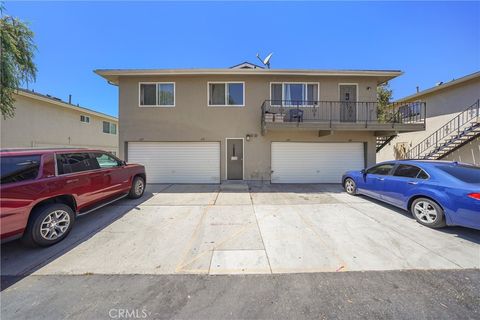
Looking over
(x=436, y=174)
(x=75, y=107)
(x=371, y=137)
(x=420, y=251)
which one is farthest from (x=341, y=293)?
(x=75, y=107)

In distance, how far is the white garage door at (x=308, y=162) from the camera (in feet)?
33.4

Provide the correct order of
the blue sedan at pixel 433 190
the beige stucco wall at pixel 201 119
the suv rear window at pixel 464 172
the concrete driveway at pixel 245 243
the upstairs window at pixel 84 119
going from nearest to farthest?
the concrete driveway at pixel 245 243 → the blue sedan at pixel 433 190 → the suv rear window at pixel 464 172 → the beige stucco wall at pixel 201 119 → the upstairs window at pixel 84 119

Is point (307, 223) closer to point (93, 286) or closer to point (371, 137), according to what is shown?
point (93, 286)

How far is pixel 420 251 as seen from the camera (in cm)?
359

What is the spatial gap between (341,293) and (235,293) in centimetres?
133

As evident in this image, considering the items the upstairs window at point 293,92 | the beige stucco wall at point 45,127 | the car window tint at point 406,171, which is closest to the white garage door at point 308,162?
the upstairs window at point 293,92

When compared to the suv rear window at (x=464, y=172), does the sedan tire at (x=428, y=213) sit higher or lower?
lower

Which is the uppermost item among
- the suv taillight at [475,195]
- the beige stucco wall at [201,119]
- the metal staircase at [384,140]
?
the beige stucco wall at [201,119]

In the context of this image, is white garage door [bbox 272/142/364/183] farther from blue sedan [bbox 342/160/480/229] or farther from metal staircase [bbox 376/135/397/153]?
blue sedan [bbox 342/160/480/229]

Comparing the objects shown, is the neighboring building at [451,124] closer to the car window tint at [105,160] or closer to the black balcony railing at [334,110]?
the black balcony railing at [334,110]

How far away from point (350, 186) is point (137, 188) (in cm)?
765

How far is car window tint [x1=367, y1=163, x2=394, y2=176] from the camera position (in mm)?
6016

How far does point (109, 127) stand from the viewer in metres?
20.2

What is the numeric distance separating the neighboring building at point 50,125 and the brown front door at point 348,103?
1633 cm
